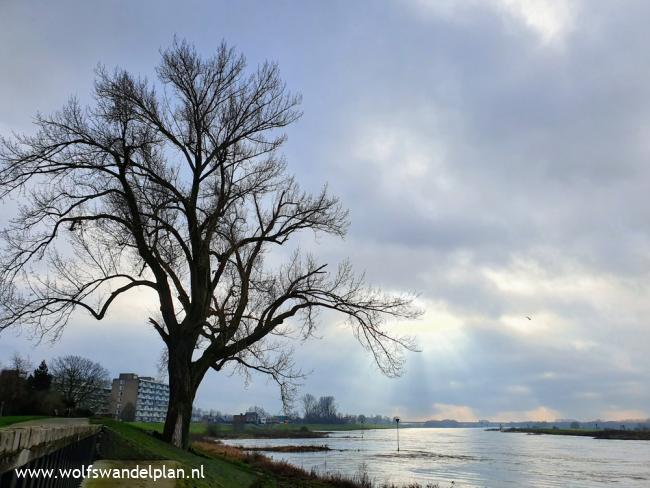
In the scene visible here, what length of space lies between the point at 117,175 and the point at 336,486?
17548mm

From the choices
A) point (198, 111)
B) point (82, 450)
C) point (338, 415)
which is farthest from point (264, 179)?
point (338, 415)

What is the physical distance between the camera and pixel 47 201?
16219 millimetres

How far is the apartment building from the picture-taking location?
417ft

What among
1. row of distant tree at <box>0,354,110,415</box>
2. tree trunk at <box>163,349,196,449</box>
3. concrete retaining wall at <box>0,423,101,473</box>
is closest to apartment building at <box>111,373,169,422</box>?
row of distant tree at <box>0,354,110,415</box>

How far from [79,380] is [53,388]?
30.1 feet

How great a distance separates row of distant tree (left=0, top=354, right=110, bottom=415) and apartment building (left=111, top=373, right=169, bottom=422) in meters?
39.5

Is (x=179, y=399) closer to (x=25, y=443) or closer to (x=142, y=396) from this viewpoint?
(x=25, y=443)

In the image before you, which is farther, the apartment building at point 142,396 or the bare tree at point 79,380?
the apartment building at point 142,396

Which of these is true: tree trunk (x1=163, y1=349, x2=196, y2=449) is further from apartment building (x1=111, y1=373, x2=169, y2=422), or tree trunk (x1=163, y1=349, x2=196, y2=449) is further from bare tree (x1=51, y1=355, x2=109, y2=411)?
apartment building (x1=111, y1=373, x2=169, y2=422)

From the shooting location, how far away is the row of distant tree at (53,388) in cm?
4434

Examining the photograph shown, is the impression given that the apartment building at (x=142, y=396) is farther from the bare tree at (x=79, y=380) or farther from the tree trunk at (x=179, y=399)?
the tree trunk at (x=179, y=399)

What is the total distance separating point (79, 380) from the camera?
70688 millimetres

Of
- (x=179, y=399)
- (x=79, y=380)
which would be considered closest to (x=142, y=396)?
(x=79, y=380)

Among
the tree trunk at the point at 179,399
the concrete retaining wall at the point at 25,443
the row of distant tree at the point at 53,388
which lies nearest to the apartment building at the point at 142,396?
the row of distant tree at the point at 53,388
